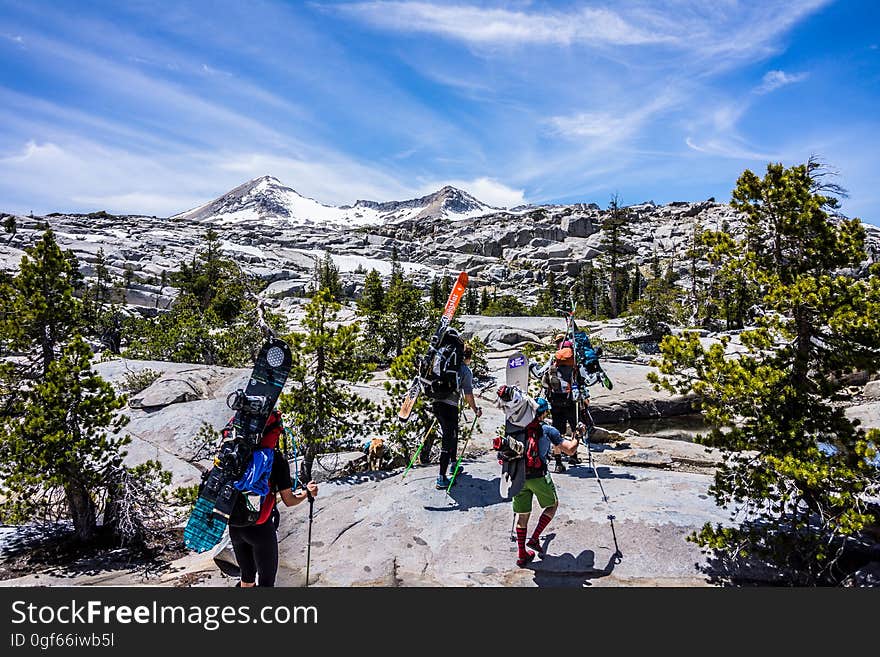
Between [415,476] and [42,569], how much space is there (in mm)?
6000

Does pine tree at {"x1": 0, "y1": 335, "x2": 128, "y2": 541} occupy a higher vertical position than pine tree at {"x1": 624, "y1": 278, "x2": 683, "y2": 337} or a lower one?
lower

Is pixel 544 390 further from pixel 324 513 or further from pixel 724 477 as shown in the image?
pixel 324 513

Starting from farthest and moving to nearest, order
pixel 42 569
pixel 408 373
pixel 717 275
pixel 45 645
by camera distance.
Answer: pixel 408 373 → pixel 42 569 → pixel 717 275 → pixel 45 645

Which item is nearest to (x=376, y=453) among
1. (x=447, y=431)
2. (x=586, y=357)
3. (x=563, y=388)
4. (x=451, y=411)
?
(x=447, y=431)

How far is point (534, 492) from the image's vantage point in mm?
6004

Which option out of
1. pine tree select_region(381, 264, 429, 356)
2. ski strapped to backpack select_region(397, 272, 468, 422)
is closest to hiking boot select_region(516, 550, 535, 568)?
ski strapped to backpack select_region(397, 272, 468, 422)

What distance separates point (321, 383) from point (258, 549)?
18.4 ft

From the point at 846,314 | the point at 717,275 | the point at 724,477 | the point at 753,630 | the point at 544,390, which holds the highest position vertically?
the point at 717,275

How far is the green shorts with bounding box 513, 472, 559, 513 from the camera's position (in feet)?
19.4

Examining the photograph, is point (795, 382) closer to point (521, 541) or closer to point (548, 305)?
point (521, 541)

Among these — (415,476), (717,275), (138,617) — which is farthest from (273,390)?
(717,275)

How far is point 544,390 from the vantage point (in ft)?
31.0

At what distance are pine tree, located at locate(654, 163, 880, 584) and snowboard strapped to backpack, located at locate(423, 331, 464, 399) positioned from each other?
321 centimetres

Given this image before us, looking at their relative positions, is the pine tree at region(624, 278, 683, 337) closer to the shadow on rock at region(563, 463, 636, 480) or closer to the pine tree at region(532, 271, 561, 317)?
the pine tree at region(532, 271, 561, 317)
